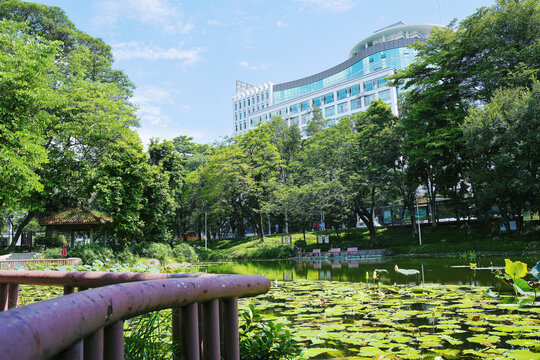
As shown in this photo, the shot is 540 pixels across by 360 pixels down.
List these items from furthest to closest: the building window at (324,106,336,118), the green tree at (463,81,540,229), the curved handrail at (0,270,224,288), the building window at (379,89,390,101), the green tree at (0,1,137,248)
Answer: the building window at (324,106,336,118) < the building window at (379,89,390,101) < the green tree at (0,1,137,248) < the green tree at (463,81,540,229) < the curved handrail at (0,270,224,288)

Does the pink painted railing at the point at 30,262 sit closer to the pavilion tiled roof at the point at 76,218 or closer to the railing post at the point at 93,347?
the pavilion tiled roof at the point at 76,218

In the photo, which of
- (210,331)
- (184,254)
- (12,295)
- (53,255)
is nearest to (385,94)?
(184,254)

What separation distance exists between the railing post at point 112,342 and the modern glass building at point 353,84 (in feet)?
159

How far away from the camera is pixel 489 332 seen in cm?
362

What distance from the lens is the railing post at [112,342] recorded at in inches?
40.8

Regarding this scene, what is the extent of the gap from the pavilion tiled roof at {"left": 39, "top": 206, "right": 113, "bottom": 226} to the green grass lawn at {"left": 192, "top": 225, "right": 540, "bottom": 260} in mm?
11280

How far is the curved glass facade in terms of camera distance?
2231 inches

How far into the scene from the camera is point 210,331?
1571mm

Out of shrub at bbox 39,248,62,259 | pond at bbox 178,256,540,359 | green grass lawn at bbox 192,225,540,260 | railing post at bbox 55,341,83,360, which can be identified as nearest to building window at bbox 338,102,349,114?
green grass lawn at bbox 192,225,540,260

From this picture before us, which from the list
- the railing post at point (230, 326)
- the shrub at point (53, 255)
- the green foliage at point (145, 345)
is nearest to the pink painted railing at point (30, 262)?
the shrub at point (53, 255)

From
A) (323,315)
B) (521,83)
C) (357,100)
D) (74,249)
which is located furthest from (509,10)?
(357,100)

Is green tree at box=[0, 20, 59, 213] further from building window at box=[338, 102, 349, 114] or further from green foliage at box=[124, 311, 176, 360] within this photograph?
building window at box=[338, 102, 349, 114]

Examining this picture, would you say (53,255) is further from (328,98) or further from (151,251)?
(328,98)

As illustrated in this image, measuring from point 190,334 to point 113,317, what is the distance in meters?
0.53
